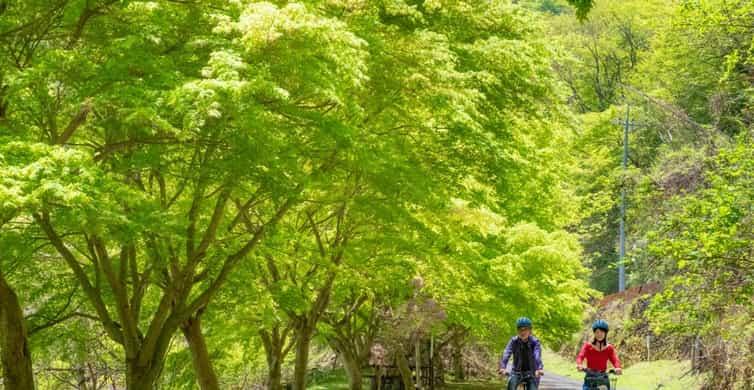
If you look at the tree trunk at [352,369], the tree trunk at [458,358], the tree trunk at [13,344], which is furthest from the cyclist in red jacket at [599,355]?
the tree trunk at [458,358]

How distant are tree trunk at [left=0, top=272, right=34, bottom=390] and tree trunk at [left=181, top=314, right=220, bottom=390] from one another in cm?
507

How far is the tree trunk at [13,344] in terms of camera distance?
13.7 meters

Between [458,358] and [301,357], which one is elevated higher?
[458,358]

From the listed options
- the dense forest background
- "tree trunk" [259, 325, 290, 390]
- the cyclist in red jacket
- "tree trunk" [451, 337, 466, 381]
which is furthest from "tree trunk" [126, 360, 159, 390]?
"tree trunk" [451, 337, 466, 381]

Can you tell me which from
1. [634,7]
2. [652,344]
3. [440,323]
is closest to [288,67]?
[440,323]

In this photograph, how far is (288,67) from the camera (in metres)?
12.2

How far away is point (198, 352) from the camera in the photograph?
751 inches

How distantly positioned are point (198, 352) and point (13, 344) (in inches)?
221

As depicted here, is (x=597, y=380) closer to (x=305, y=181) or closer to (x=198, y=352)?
(x=305, y=181)

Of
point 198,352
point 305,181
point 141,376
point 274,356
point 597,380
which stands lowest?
point 597,380

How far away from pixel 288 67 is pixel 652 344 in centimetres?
3043

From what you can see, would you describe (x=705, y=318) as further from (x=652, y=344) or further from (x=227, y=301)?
(x=652, y=344)

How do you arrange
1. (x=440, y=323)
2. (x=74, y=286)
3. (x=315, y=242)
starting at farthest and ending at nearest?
(x=440, y=323)
(x=315, y=242)
(x=74, y=286)

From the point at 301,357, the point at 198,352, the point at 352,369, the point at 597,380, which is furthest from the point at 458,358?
the point at 597,380
